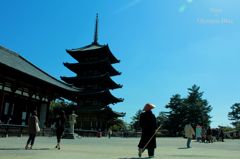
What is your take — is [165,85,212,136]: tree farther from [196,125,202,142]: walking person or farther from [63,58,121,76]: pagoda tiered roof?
[196,125,202,142]: walking person

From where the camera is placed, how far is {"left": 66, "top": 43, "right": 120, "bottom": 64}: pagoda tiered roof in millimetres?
48625

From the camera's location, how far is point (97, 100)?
4694 cm

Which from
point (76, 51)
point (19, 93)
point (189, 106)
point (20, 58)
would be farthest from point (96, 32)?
point (19, 93)

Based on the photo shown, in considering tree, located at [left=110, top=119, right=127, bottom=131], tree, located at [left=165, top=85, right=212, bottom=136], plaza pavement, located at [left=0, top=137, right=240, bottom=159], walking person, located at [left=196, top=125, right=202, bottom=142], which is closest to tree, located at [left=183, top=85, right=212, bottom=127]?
tree, located at [left=165, top=85, right=212, bottom=136]

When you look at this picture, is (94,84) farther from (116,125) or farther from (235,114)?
(235,114)

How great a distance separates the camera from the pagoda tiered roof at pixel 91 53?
160 ft

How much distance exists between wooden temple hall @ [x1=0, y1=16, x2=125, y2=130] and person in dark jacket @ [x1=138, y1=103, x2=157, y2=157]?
1668 cm

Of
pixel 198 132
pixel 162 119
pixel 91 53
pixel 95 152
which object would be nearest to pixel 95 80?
pixel 91 53

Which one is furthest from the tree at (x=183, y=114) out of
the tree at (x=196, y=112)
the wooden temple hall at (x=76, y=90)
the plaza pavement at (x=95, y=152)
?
the plaza pavement at (x=95, y=152)

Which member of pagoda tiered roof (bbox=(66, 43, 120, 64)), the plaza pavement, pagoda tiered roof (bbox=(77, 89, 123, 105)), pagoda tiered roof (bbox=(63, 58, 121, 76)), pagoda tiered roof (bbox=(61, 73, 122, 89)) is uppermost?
pagoda tiered roof (bbox=(66, 43, 120, 64))

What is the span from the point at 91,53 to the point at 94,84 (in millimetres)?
5099

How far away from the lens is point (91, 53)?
49.8 m

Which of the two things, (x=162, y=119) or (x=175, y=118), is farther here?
(x=162, y=119)

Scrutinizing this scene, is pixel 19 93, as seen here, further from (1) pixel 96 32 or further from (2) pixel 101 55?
(1) pixel 96 32
